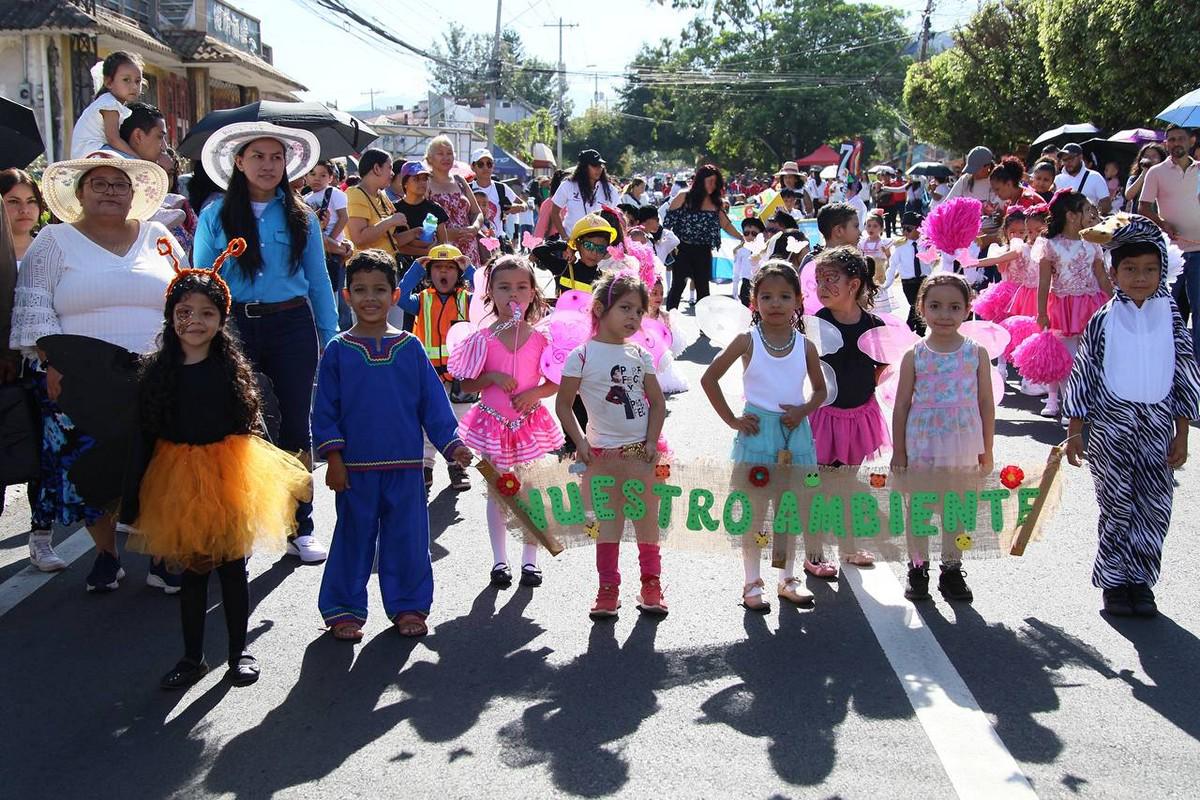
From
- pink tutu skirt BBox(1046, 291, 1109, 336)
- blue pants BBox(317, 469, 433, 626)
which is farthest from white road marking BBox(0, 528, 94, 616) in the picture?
pink tutu skirt BBox(1046, 291, 1109, 336)

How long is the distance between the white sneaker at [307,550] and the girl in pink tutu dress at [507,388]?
91cm

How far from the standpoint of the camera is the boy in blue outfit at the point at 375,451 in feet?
16.4

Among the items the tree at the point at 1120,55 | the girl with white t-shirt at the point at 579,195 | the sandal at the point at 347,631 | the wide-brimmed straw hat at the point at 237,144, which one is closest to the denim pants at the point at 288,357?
the wide-brimmed straw hat at the point at 237,144

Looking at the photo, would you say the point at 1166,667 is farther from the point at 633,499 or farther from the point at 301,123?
the point at 301,123

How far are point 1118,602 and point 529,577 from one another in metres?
2.57

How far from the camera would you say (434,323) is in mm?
7750

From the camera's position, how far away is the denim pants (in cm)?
594

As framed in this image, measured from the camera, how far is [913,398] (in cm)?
547

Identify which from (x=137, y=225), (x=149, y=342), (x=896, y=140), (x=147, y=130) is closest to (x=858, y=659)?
(x=149, y=342)

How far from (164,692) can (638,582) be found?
2207 millimetres

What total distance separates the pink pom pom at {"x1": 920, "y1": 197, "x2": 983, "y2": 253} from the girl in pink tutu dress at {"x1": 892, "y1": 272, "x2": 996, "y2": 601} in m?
4.39

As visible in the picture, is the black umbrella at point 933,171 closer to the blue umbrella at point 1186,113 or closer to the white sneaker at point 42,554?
the blue umbrella at point 1186,113

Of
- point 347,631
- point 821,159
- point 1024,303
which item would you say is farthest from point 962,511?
point 821,159

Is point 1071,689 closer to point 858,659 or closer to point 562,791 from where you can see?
point 858,659
